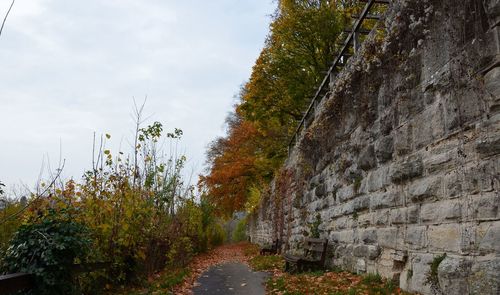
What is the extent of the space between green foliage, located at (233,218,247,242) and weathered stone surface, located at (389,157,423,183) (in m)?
25.3

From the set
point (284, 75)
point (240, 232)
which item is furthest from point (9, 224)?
point (240, 232)

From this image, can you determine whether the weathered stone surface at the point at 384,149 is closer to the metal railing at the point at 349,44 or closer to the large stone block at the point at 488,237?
the large stone block at the point at 488,237

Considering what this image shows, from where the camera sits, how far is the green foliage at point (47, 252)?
13.7ft

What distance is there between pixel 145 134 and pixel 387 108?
4550 mm

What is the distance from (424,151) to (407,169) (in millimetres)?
380

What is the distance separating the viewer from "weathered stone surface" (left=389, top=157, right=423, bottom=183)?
477 centimetres

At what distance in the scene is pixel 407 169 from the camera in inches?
196

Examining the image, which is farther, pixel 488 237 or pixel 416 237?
pixel 416 237

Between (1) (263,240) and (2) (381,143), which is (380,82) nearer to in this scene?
(2) (381,143)

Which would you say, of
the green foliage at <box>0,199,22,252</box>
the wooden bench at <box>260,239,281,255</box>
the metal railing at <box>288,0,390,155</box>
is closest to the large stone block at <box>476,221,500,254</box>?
the metal railing at <box>288,0,390,155</box>

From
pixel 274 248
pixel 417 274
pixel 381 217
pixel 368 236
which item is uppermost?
pixel 381 217

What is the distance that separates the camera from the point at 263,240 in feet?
60.2

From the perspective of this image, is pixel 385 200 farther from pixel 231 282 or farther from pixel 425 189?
pixel 231 282

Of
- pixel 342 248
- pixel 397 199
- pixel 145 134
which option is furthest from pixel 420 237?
pixel 145 134
